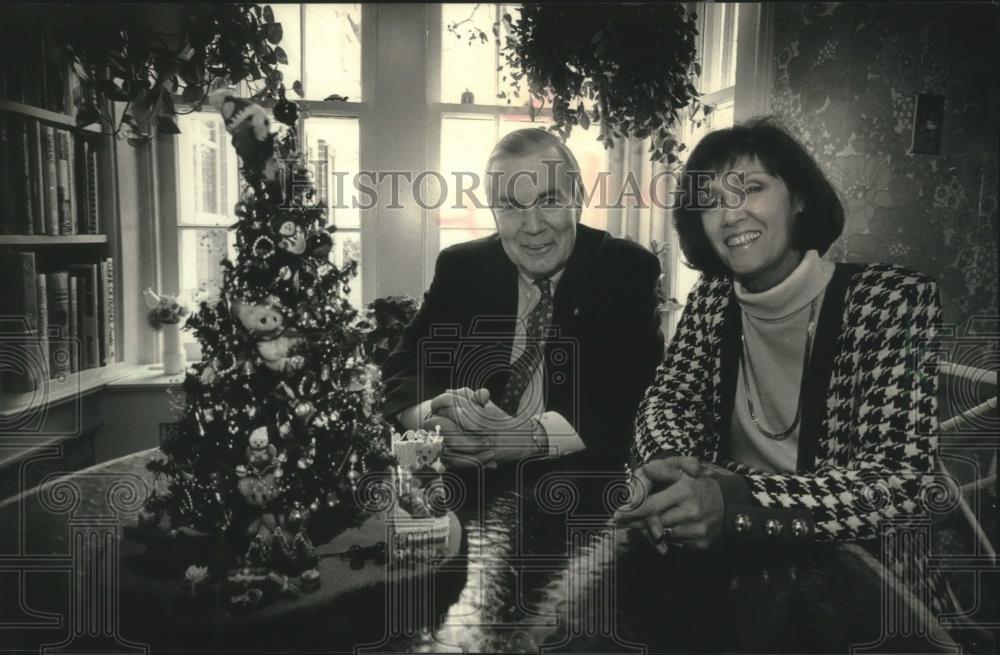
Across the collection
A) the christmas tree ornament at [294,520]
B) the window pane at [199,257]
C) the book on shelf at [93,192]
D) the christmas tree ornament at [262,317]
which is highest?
the book on shelf at [93,192]

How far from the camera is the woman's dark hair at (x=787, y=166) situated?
1290 mm

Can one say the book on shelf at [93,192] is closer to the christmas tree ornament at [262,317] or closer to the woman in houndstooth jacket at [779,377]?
the christmas tree ornament at [262,317]

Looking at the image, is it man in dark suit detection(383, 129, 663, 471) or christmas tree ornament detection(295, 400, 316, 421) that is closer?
christmas tree ornament detection(295, 400, 316, 421)

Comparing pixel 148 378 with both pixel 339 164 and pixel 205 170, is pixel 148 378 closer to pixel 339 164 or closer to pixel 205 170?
pixel 205 170

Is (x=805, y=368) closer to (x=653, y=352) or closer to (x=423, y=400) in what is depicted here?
(x=653, y=352)

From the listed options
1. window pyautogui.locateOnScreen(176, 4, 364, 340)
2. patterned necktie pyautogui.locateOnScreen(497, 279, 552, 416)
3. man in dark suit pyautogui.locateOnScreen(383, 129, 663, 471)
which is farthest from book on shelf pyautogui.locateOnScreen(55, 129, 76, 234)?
patterned necktie pyautogui.locateOnScreen(497, 279, 552, 416)

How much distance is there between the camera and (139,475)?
1246mm

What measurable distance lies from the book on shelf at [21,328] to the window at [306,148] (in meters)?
0.27

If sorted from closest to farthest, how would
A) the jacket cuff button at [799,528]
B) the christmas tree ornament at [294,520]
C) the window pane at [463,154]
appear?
the christmas tree ornament at [294,520] < the jacket cuff button at [799,528] < the window pane at [463,154]

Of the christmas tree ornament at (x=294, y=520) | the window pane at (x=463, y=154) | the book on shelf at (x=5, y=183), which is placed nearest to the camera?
the christmas tree ornament at (x=294, y=520)

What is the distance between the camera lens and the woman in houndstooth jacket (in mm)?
1044

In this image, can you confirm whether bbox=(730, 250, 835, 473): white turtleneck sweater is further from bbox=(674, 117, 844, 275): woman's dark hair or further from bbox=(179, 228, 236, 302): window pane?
bbox=(179, 228, 236, 302): window pane

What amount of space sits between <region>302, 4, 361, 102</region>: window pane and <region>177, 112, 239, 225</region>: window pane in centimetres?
21

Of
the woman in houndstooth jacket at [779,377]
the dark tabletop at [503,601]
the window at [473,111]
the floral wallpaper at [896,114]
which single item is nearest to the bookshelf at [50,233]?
the dark tabletop at [503,601]
